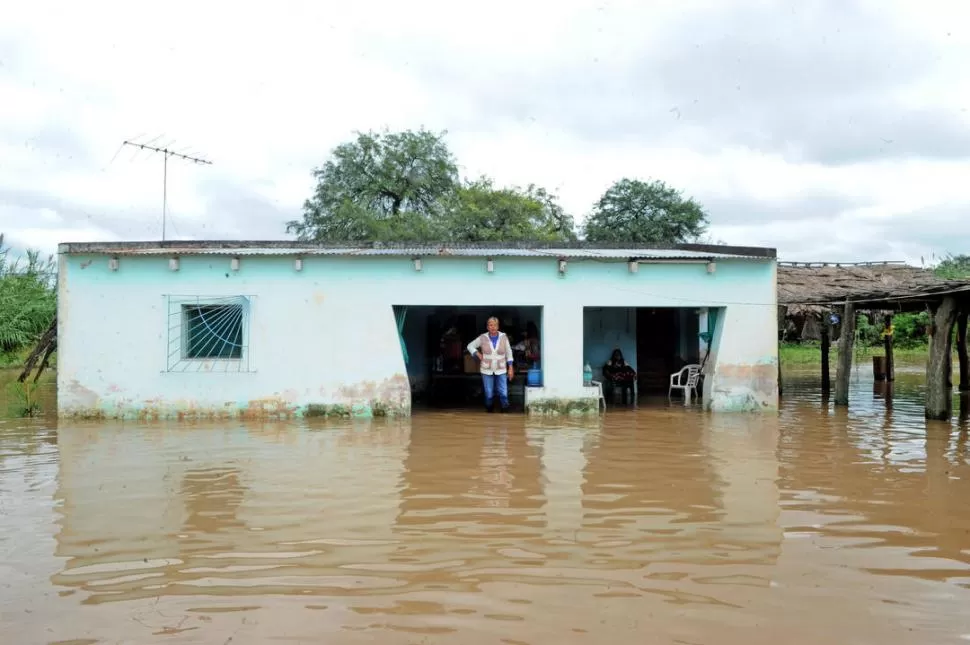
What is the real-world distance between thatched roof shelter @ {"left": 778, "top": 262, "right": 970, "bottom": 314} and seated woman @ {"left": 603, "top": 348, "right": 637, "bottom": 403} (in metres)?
3.20

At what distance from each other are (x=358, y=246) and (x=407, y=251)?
3.25 ft

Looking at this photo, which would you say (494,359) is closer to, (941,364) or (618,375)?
(618,375)

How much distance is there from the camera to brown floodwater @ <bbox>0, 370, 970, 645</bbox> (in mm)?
3971

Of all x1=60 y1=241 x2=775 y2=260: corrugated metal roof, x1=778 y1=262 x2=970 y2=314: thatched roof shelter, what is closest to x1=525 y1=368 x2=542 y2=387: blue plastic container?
x1=60 y1=241 x2=775 y2=260: corrugated metal roof

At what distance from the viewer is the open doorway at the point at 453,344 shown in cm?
1602

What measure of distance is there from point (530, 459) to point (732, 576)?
12.9 feet

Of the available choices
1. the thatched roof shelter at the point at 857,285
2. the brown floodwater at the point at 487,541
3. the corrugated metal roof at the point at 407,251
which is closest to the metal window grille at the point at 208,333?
the corrugated metal roof at the point at 407,251

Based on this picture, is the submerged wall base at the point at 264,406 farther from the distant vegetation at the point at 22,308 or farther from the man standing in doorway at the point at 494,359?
the distant vegetation at the point at 22,308

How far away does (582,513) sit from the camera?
6055 millimetres

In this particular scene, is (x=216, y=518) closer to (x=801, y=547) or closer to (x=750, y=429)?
(x=801, y=547)

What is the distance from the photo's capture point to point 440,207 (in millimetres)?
35250

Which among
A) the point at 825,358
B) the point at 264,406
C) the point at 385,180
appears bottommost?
the point at 264,406

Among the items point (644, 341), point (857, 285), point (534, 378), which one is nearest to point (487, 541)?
point (534, 378)

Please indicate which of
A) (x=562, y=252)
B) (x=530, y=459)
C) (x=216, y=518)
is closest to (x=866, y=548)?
(x=530, y=459)
